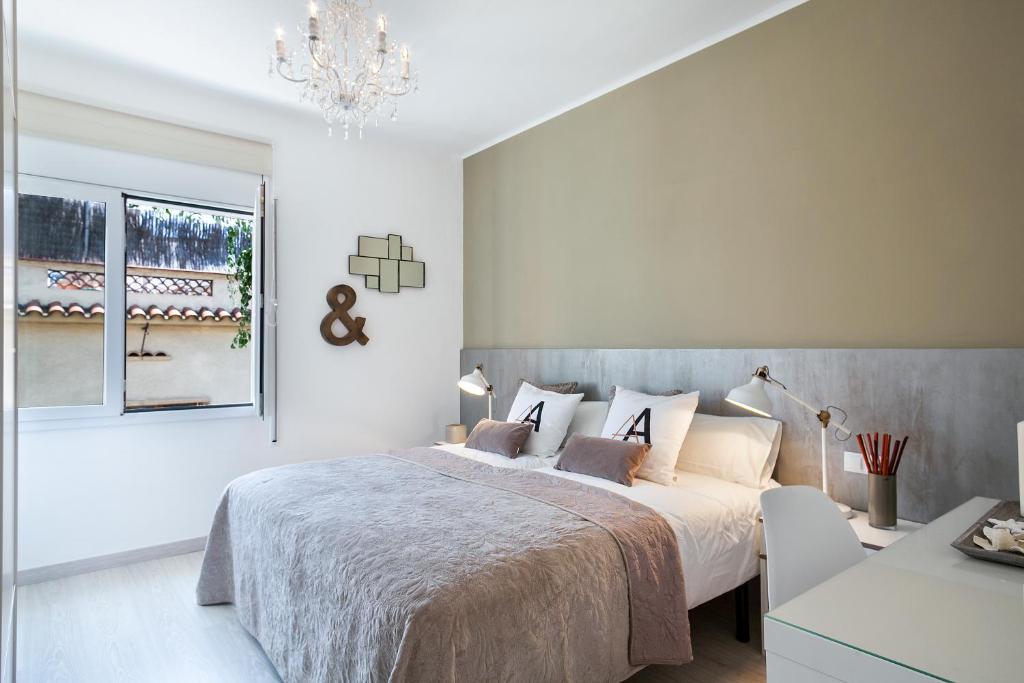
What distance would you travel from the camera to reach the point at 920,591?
3.69 feet

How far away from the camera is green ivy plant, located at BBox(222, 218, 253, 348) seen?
155 inches

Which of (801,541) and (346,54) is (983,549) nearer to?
(801,541)

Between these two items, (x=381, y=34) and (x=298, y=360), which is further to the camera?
(x=298, y=360)

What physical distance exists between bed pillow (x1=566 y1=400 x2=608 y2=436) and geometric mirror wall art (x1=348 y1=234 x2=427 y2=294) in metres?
1.80

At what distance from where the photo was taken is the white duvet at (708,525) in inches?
82.7

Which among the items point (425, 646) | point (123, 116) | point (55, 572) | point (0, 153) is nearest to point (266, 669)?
point (425, 646)

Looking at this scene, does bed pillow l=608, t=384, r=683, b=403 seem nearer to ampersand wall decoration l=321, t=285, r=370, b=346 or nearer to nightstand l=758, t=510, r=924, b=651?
nightstand l=758, t=510, r=924, b=651

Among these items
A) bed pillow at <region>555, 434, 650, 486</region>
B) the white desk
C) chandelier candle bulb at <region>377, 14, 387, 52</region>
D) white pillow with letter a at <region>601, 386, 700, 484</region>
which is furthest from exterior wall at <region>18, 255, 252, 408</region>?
the white desk

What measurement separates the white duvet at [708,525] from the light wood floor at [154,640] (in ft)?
1.01

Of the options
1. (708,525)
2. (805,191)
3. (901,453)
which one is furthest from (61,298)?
(901,453)

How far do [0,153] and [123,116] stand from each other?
322 centimetres

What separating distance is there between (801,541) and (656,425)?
4.18 ft

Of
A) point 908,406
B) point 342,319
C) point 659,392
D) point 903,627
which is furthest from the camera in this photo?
point 342,319

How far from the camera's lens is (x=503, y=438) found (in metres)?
3.22
